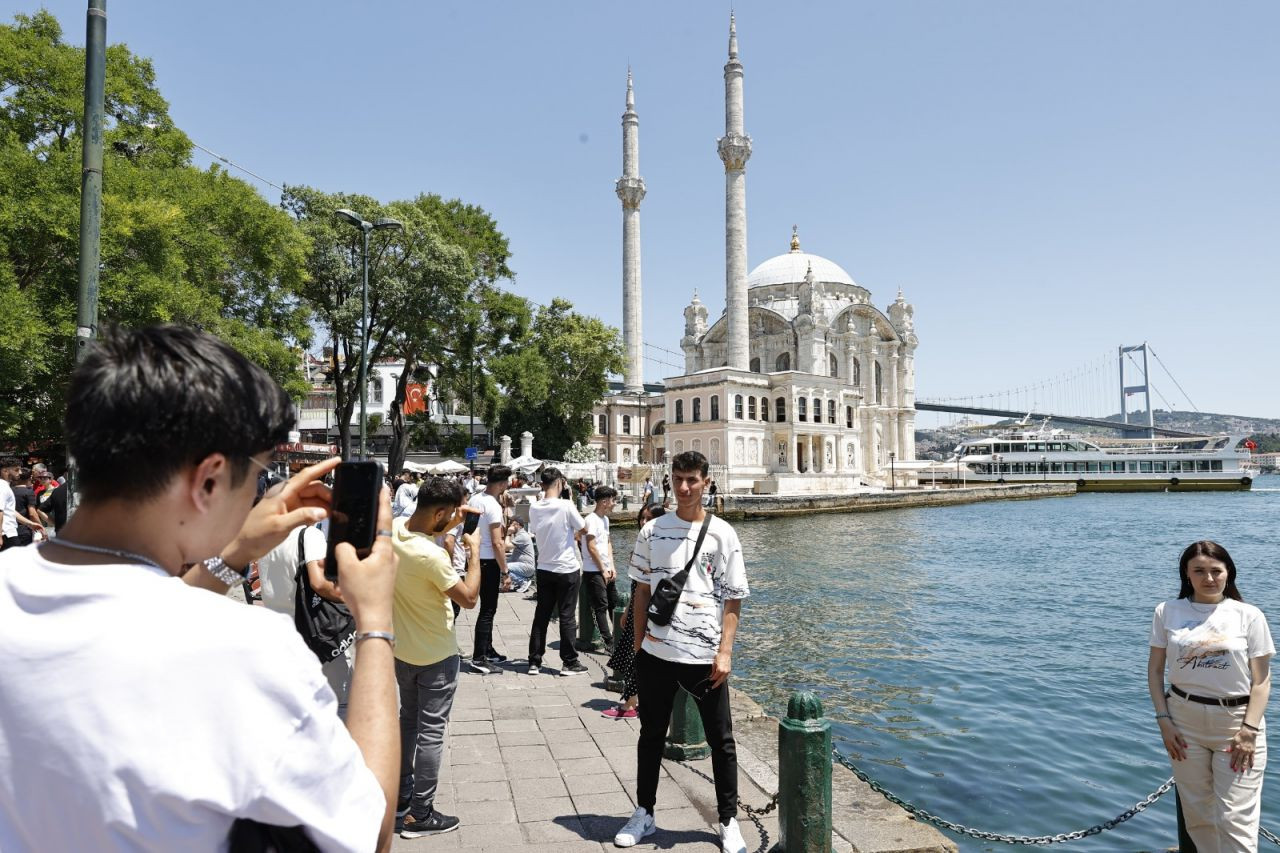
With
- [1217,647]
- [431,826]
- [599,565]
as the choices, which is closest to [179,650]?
[431,826]

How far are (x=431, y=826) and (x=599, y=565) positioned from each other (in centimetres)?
430

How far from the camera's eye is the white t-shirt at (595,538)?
8.47 meters

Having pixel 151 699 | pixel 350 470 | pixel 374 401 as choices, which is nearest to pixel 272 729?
pixel 151 699

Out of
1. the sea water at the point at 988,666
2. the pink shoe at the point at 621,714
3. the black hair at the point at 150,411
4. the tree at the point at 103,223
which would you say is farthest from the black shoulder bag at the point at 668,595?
the tree at the point at 103,223

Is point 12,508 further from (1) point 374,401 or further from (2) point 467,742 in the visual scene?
(1) point 374,401

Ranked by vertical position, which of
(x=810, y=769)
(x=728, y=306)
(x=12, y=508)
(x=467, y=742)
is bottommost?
(x=467, y=742)

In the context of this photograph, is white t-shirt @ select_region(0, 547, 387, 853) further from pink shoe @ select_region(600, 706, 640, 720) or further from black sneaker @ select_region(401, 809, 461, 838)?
pink shoe @ select_region(600, 706, 640, 720)

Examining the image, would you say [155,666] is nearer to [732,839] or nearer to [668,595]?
[668,595]

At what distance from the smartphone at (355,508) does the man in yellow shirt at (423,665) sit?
9.37 ft

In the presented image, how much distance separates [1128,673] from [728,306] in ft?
150

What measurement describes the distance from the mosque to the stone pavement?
35654 mm

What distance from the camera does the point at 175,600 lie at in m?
1.08

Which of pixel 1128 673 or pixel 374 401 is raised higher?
pixel 374 401

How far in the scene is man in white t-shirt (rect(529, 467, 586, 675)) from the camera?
7926 millimetres
